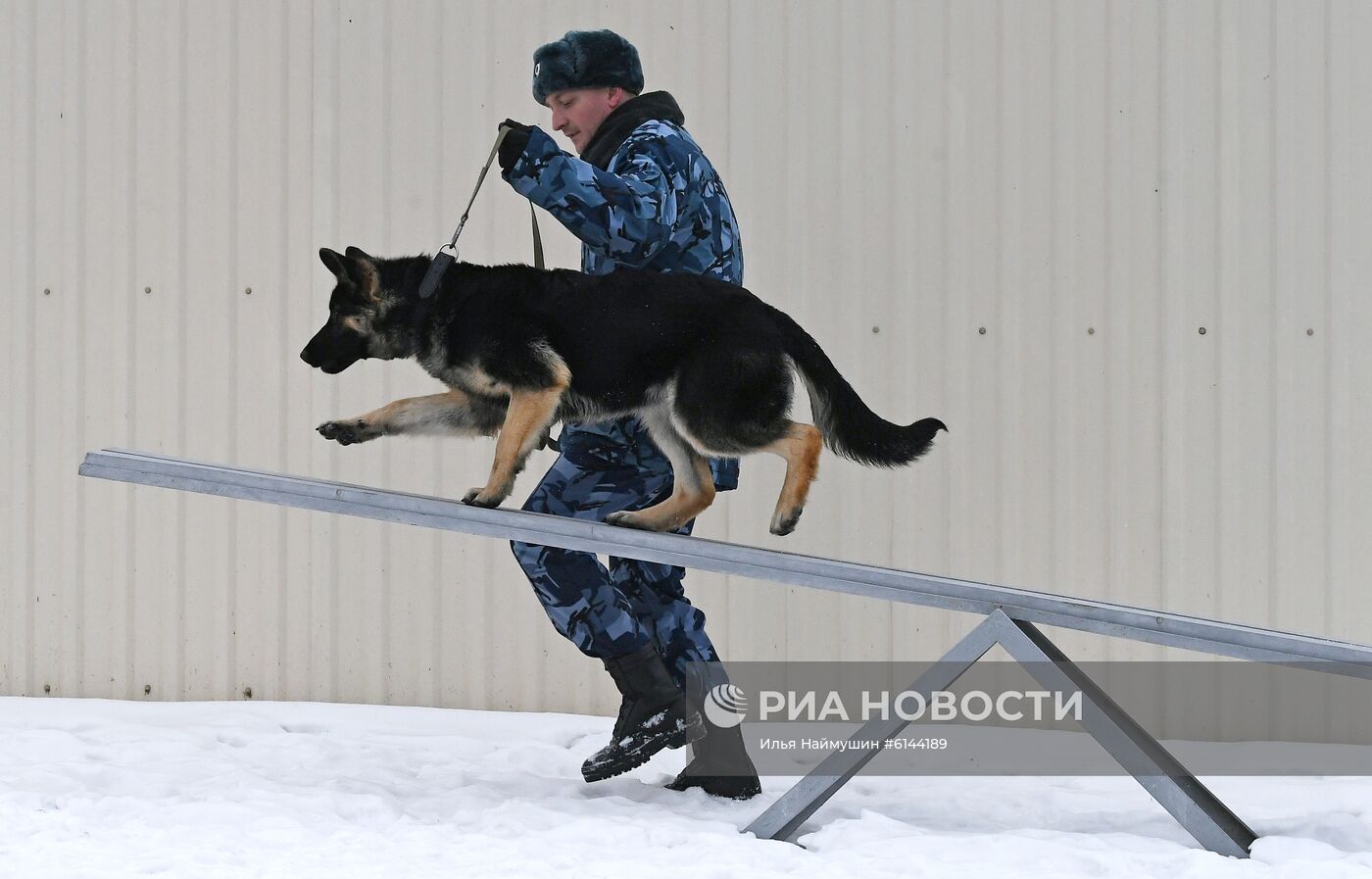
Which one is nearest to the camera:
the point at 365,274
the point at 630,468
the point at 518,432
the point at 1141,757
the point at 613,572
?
the point at 1141,757

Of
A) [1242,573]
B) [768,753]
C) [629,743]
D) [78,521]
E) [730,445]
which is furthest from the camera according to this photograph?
[78,521]

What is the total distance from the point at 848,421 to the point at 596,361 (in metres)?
0.57

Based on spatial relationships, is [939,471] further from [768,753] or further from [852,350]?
[768,753]

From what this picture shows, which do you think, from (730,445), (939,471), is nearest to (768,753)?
(939,471)

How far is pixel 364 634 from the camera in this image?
3955mm

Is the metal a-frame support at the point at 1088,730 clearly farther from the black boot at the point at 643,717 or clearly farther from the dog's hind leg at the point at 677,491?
the dog's hind leg at the point at 677,491

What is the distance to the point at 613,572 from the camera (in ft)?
9.52

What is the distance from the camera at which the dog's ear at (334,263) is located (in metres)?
2.47

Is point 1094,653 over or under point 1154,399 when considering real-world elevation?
under

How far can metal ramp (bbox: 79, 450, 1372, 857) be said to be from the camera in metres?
2.24

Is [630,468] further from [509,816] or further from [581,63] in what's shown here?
[581,63]

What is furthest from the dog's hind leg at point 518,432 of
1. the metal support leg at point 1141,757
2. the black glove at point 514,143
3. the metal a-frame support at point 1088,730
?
the metal support leg at point 1141,757

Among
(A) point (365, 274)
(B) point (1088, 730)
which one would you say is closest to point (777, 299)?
(A) point (365, 274)

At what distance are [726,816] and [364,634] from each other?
6.00 ft
